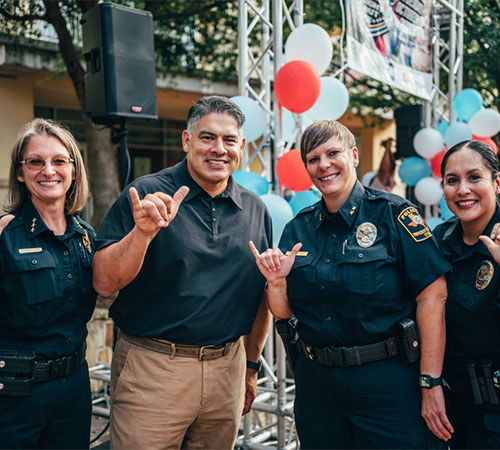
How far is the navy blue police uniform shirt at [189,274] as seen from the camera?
2.16 m

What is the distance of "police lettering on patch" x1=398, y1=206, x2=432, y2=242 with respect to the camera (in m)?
2.03

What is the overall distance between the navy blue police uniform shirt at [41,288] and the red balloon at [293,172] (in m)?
1.73

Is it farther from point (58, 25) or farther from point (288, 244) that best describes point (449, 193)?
point (58, 25)

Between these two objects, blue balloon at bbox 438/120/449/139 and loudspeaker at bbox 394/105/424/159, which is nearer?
blue balloon at bbox 438/120/449/139

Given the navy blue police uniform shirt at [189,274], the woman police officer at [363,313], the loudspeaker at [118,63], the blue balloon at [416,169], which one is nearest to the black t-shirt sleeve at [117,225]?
the navy blue police uniform shirt at [189,274]

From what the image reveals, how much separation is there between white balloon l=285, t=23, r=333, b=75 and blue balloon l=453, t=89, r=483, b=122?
7.87 ft

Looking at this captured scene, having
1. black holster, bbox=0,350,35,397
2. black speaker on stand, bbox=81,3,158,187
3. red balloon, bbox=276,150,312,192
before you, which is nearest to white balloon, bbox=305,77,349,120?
red balloon, bbox=276,150,312,192

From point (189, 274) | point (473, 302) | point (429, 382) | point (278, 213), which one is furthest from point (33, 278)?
point (278, 213)

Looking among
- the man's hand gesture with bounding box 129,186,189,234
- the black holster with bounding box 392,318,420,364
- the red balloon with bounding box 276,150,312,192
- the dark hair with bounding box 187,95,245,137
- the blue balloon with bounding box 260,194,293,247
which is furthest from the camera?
the red balloon with bounding box 276,150,312,192

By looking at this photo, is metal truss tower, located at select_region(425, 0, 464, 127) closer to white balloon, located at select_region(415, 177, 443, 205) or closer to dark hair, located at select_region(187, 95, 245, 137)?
white balloon, located at select_region(415, 177, 443, 205)

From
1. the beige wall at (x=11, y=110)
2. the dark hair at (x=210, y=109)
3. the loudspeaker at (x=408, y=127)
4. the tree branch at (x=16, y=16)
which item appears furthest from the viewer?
the beige wall at (x=11, y=110)

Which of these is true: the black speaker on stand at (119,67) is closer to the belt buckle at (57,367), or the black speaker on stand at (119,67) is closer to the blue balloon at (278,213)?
the blue balloon at (278,213)

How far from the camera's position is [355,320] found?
1994 millimetres

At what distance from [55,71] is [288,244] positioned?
731 centimetres
